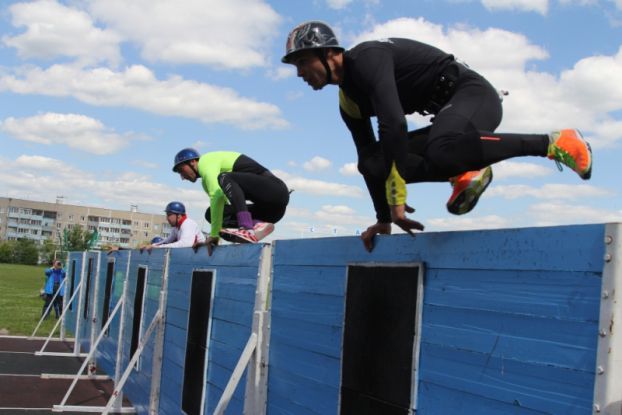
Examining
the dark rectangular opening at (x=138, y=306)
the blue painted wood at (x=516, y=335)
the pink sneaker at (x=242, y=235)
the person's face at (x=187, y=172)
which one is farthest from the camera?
the dark rectangular opening at (x=138, y=306)

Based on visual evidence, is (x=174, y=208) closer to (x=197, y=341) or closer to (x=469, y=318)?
(x=197, y=341)

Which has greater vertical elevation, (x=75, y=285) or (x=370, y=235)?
(x=370, y=235)

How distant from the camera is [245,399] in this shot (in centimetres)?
491

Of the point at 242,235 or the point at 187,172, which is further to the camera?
the point at 187,172

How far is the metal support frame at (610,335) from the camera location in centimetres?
207

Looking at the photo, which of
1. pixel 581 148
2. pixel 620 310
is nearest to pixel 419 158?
pixel 581 148

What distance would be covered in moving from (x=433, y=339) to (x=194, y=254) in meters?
4.39

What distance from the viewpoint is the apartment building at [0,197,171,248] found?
131375 mm

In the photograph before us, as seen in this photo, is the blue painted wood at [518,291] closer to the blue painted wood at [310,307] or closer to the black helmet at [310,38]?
the blue painted wood at [310,307]

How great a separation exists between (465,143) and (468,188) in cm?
29

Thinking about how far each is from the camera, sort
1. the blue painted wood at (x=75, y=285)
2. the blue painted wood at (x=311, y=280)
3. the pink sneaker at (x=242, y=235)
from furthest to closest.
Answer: the blue painted wood at (x=75, y=285)
the pink sneaker at (x=242, y=235)
the blue painted wood at (x=311, y=280)

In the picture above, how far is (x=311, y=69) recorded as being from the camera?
11.5ft

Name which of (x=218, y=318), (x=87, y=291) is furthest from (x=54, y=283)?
(x=218, y=318)

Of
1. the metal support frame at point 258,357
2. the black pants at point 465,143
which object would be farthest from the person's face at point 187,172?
the black pants at point 465,143
